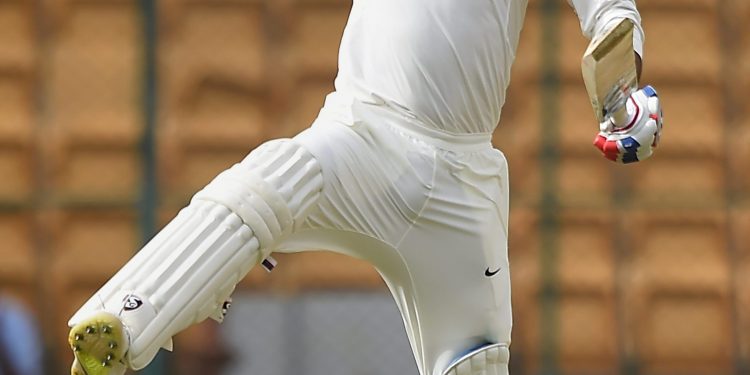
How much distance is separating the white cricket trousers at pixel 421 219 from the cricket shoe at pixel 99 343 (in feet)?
1.07

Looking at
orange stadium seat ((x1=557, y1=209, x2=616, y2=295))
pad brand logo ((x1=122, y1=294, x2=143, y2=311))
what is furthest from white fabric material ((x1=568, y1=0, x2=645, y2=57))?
orange stadium seat ((x1=557, y1=209, x2=616, y2=295))

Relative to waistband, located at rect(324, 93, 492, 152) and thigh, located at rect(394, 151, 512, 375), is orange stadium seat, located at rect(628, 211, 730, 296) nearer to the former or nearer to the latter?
thigh, located at rect(394, 151, 512, 375)

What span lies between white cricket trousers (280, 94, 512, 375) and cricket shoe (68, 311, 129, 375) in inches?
12.8

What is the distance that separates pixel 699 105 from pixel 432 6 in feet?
9.09

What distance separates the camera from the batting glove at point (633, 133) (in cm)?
240

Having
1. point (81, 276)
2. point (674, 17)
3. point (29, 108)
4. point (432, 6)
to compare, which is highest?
point (432, 6)

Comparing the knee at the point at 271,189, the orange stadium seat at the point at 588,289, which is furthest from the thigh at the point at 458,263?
the orange stadium seat at the point at 588,289

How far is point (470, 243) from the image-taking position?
257cm

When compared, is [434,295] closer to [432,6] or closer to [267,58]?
[432,6]

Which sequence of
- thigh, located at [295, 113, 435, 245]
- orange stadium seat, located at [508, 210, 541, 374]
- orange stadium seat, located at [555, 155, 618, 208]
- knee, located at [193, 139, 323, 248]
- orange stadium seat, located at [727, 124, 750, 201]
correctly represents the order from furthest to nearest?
orange stadium seat, located at [727, 124, 750, 201] → orange stadium seat, located at [555, 155, 618, 208] → orange stadium seat, located at [508, 210, 541, 374] → thigh, located at [295, 113, 435, 245] → knee, located at [193, 139, 323, 248]

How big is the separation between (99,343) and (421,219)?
539 millimetres

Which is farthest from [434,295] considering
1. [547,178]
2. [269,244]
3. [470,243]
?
[547,178]

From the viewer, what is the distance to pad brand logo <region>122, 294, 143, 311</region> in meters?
2.23

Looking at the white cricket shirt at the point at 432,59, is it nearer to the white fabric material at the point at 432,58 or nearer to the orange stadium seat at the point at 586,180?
the white fabric material at the point at 432,58
